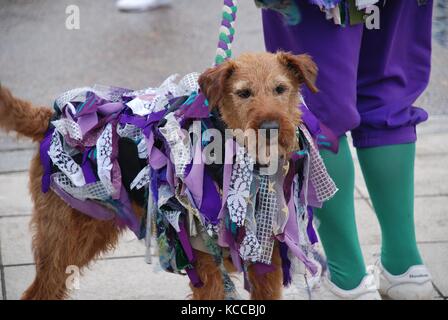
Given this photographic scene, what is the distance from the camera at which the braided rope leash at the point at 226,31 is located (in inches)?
122

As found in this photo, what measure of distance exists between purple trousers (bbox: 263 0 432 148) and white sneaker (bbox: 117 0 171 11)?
5.59 metres

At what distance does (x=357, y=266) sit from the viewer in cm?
351

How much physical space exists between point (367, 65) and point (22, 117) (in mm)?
1524

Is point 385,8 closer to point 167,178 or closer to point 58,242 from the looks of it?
point 167,178

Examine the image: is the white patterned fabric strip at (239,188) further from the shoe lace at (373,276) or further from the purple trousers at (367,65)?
the shoe lace at (373,276)

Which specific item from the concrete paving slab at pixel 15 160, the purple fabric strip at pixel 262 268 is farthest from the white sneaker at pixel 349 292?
the concrete paving slab at pixel 15 160

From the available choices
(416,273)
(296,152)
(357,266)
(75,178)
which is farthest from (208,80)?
(416,273)

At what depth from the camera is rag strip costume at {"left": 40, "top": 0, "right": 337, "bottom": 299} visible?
9.50 feet

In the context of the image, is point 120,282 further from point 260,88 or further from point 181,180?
point 260,88

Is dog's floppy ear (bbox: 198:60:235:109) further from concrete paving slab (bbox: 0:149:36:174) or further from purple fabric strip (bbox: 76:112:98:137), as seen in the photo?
concrete paving slab (bbox: 0:149:36:174)

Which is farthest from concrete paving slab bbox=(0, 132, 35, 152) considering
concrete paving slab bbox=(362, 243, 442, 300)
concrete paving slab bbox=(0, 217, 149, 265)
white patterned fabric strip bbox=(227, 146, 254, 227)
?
white patterned fabric strip bbox=(227, 146, 254, 227)

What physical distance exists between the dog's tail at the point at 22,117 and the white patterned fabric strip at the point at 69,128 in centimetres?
12

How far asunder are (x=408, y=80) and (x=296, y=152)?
91cm

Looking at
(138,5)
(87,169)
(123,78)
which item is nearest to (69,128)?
(87,169)
